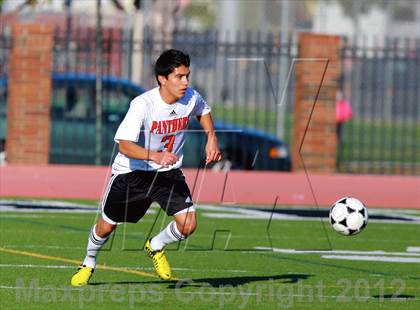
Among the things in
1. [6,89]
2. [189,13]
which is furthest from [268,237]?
[189,13]

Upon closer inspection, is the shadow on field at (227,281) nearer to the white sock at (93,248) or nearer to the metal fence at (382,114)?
the white sock at (93,248)

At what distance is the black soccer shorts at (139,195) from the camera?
36.2 feet

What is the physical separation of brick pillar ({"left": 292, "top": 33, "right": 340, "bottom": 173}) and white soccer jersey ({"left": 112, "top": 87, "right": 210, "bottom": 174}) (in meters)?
12.1

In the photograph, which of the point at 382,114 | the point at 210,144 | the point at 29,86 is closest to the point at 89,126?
the point at 29,86

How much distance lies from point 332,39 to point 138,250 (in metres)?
10.3

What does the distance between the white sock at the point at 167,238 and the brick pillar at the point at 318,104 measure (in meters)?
12.0

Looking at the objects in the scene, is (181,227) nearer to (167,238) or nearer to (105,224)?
(167,238)

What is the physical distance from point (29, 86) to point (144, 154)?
43.2 feet

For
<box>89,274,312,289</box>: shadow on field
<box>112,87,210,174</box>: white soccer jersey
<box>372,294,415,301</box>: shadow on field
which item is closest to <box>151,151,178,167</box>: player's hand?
<box>112,87,210,174</box>: white soccer jersey

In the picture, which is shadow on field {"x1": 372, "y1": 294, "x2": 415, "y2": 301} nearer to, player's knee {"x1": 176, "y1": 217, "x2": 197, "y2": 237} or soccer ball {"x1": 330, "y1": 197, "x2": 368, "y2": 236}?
soccer ball {"x1": 330, "y1": 197, "x2": 368, "y2": 236}

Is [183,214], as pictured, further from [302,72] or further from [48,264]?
[302,72]

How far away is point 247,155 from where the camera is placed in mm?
24031

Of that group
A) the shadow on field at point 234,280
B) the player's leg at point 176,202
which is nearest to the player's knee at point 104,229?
the player's leg at point 176,202

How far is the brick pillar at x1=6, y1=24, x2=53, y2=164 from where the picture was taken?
2333 centimetres
